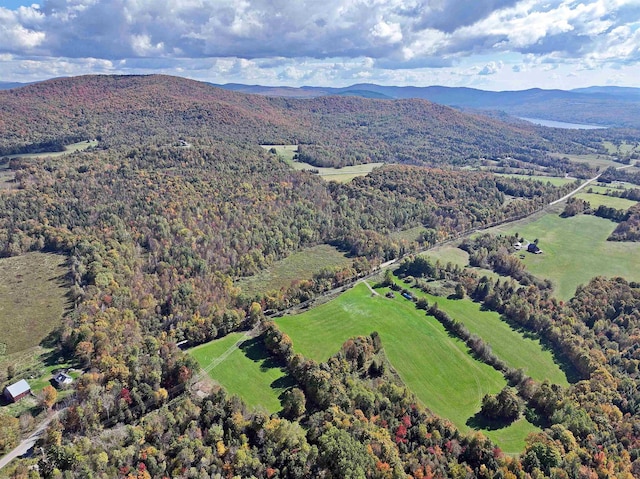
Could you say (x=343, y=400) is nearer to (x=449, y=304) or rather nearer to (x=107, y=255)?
(x=449, y=304)

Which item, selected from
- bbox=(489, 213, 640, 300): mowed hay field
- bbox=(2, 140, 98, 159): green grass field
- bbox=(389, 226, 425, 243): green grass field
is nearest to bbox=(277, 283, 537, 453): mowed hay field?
bbox=(389, 226, 425, 243): green grass field

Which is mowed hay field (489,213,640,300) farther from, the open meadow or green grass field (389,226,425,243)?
green grass field (389,226,425,243)

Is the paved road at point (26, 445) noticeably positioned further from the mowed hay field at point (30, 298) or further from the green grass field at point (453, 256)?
the green grass field at point (453, 256)

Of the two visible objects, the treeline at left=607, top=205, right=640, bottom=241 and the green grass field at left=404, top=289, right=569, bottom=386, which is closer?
the green grass field at left=404, top=289, right=569, bottom=386

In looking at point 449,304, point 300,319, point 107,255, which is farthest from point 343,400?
point 107,255

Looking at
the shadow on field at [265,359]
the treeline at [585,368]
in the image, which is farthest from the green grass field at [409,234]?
the shadow on field at [265,359]

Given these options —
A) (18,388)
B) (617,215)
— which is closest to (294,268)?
(18,388)

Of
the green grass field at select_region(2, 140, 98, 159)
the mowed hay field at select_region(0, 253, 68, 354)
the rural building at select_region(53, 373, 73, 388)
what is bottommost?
the rural building at select_region(53, 373, 73, 388)
